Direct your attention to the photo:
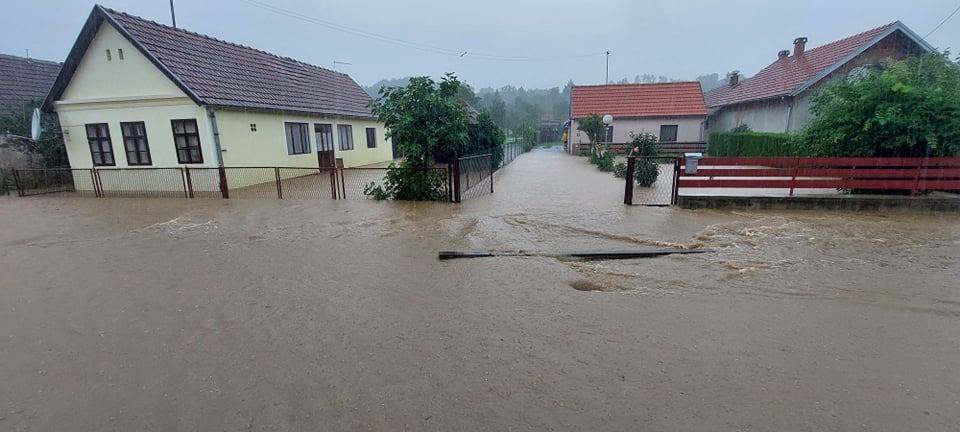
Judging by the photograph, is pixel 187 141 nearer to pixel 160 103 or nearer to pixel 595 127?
pixel 160 103

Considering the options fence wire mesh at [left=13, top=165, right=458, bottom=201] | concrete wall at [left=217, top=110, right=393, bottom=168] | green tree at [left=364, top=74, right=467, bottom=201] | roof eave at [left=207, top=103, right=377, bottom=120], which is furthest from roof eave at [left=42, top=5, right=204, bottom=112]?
green tree at [left=364, top=74, right=467, bottom=201]

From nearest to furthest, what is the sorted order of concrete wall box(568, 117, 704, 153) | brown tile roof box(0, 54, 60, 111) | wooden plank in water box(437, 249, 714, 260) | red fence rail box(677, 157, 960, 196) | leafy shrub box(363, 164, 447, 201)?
wooden plank in water box(437, 249, 714, 260) < red fence rail box(677, 157, 960, 196) < leafy shrub box(363, 164, 447, 201) < brown tile roof box(0, 54, 60, 111) < concrete wall box(568, 117, 704, 153)

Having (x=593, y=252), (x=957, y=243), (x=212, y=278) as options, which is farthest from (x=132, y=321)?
(x=957, y=243)

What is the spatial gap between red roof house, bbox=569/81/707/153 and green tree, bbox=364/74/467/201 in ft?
69.3

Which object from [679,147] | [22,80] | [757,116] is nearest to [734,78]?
[679,147]

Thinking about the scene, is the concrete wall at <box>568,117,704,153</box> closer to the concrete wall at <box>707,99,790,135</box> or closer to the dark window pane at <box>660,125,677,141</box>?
the dark window pane at <box>660,125,677,141</box>

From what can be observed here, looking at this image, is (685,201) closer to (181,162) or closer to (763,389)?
(763,389)

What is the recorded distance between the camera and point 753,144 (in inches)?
744

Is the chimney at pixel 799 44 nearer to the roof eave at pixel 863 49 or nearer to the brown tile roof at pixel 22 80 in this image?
the roof eave at pixel 863 49

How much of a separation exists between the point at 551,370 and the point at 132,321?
4.16 m

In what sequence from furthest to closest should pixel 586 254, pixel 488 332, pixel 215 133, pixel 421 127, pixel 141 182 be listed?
→ pixel 141 182, pixel 215 133, pixel 421 127, pixel 586 254, pixel 488 332

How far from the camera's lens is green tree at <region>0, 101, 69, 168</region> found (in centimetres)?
1520

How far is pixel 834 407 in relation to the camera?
2.88m

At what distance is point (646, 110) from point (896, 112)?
70.5 ft
